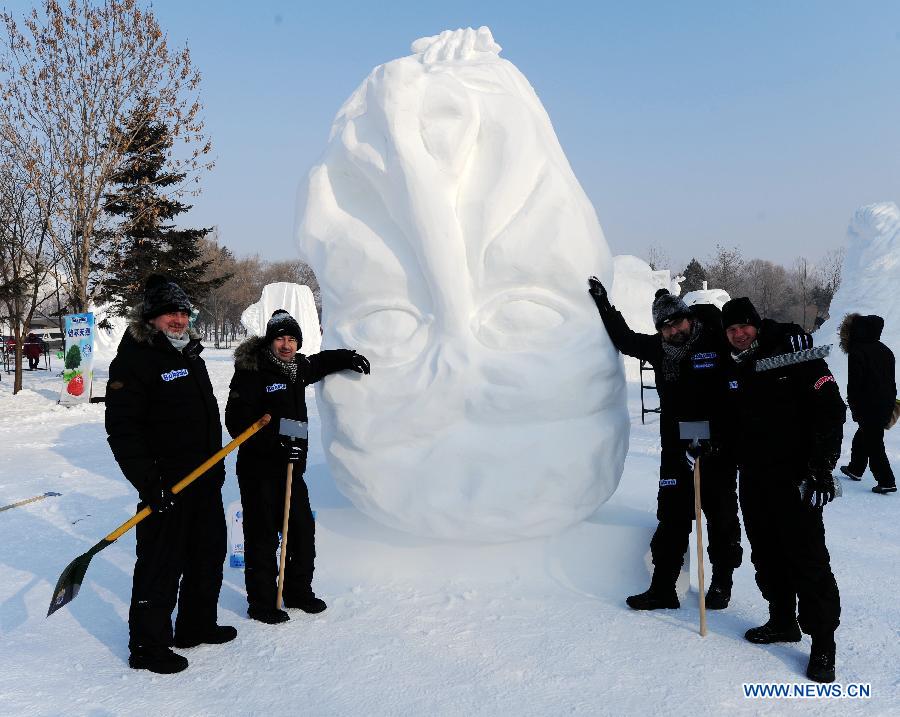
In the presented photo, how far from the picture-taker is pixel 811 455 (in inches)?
114

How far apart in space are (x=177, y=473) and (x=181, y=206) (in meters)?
17.7

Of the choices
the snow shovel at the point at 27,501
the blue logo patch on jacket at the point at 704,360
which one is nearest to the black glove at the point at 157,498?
the blue logo patch on jacket at the point at 704,360

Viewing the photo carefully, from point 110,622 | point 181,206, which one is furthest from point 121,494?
point 181,206

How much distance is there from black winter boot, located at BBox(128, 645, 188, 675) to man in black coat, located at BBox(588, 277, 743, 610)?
2.17 meters

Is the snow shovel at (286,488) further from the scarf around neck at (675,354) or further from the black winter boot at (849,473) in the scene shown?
the black winter boot at (849,473)

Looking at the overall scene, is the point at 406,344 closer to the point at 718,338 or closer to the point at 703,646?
the point at 718,338

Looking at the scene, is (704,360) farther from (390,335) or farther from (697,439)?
(390,335)

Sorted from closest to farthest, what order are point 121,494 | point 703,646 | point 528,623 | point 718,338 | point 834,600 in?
1. point 834,600
2. point 703,646
3. point 528,623
4. point 718,338
5. point 121,494

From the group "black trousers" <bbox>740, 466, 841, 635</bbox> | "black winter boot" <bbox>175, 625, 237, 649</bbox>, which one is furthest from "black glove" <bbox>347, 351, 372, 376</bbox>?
"black trousers" <bbox>740, 466, 841, 635</bbox>

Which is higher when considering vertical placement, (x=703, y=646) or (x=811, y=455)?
(x=811, y=455)

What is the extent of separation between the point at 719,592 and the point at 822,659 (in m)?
0.75

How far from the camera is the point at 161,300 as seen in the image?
10.2 feet

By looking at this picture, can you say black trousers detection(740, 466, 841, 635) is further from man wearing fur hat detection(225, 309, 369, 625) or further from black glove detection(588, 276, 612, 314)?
man wearing fur hat detection(225, 309, 369, 625)

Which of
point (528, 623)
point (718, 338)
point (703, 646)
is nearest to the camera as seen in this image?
point (703, 646)
